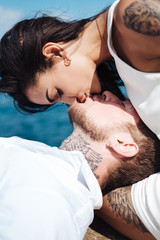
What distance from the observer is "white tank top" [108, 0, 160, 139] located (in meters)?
1.61

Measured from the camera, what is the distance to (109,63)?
94.0 inches

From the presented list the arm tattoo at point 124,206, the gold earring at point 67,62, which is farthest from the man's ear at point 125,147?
the gold earring at point 67,62

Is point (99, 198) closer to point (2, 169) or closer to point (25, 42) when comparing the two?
point (2, 169)

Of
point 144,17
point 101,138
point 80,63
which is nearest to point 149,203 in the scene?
point 101,138

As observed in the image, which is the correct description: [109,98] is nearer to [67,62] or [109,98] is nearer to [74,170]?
[67,62]

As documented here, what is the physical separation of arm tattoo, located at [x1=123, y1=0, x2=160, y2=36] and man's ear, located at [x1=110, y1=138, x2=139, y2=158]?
0.65 meters

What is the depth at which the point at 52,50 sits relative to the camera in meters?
1.99

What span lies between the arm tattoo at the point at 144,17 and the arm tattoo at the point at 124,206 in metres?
0.94

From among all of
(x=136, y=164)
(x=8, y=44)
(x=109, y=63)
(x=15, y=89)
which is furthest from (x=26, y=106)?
(x=136, y=164)

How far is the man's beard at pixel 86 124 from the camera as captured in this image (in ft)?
5.50

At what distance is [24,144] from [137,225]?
81 centimetres

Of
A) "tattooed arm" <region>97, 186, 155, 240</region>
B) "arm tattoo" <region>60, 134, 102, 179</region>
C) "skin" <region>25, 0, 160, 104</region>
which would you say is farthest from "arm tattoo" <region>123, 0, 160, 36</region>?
"tattooed arm" <region>97, 186, 155, 240</region>

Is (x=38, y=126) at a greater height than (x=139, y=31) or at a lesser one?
lesser

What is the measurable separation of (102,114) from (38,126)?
372 centimetres
